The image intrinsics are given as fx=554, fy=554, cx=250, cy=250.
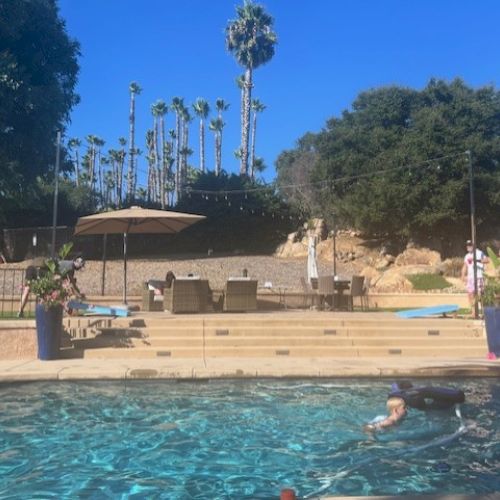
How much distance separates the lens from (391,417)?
5.38 metres

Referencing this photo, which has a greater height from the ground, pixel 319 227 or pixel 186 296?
pixel 319 227

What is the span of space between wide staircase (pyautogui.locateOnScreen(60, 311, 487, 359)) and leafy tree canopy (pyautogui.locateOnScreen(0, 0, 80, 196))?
41.5 ft

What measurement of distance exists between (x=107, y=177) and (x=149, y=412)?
208ft

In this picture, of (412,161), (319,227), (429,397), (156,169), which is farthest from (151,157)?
(429,397)

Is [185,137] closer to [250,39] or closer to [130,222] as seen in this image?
[250,39]

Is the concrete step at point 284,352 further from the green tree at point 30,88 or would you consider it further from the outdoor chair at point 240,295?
the green tree at point 30,88

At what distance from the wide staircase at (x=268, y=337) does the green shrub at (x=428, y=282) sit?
36.5ft

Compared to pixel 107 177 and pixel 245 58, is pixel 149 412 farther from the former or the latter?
pixel 107 177

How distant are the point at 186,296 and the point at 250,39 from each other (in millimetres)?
41543

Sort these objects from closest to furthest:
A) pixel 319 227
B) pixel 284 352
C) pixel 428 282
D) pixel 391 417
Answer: pixel 391 417 < pixel 284 352 < pixel 428 282 < pixel 319 227

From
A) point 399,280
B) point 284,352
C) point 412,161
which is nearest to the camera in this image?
point 284,352

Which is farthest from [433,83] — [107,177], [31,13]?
[107,177]

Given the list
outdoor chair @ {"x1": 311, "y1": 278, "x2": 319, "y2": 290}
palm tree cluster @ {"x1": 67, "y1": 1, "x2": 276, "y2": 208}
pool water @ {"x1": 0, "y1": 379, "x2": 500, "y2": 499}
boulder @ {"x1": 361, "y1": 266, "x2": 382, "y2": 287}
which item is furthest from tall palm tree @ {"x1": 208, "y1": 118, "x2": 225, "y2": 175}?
pool water @ {"x1": 0, "y1": 379, "x2": 500, "y2": 499}

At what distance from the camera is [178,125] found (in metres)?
60.9
